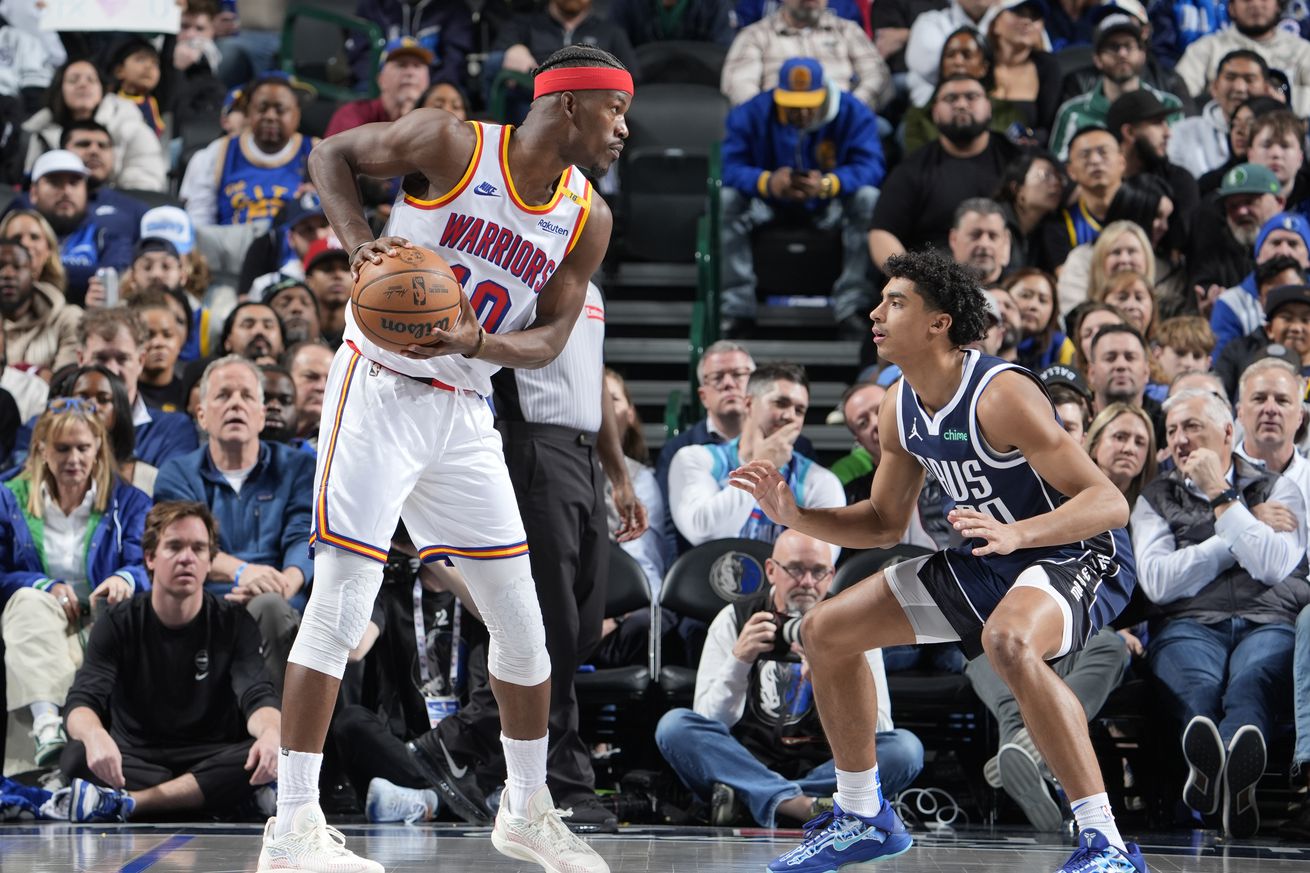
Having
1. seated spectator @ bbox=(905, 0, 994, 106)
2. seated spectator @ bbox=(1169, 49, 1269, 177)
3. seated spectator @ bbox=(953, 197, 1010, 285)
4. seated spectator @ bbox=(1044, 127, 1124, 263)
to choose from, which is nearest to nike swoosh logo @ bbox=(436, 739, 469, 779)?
seated spectator @ bbox=(953, 197, 1010, 285)

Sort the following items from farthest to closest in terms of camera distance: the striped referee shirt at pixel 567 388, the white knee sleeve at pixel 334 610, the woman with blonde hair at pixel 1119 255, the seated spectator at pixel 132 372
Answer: the woman with blonde hair at pixel 1119 255 → the seated spectator at pixel 132 372 → the striped referee shirt at pixel 567 388 → the white knee sleeve at pixel 334 610

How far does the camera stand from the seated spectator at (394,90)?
35.8 ft

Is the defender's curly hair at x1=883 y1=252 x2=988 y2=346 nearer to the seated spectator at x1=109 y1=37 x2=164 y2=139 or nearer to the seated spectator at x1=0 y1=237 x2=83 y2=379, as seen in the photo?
the seated spectator at x1=0 y1=237 x2=83 y2=379

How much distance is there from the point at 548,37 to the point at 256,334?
449 centimetres

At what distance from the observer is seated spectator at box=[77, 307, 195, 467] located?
7.96 m

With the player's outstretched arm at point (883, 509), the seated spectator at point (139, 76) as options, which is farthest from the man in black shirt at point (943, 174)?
the seated spectator at point (139, 76)

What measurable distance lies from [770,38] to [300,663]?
25.5ft

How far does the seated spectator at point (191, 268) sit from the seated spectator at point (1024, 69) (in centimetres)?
516

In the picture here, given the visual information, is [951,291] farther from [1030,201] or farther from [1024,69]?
[1024,69]

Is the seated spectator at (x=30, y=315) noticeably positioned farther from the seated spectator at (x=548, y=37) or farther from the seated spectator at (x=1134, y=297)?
the seated spectator at (x=1134, y=297)

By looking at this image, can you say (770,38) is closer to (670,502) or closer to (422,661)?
(670,502)

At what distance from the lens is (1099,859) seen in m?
4.37

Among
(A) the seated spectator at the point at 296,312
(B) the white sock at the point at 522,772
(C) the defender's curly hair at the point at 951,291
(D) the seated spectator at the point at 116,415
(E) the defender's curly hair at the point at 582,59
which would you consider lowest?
(B) the white sock at the point at 522,772

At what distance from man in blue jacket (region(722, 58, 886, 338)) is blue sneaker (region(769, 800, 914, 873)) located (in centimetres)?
514
